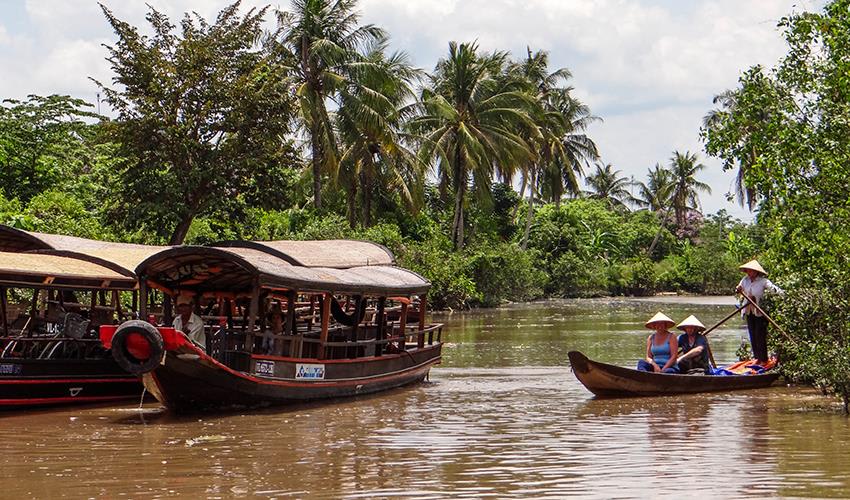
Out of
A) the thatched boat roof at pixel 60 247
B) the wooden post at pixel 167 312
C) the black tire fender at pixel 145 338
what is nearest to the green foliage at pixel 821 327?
the black tire fender at pixel 145 338

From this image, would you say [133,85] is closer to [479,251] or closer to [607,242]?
[479,251]

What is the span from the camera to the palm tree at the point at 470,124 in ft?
128

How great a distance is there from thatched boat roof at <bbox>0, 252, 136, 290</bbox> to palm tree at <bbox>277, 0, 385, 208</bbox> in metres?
16.2

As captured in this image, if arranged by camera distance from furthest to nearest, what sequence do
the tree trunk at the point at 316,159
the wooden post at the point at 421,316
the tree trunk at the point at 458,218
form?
the tree trunk at the point at 458,218 < the tree trunk at the point at 316,159 < the wooden post at the point at 421,316

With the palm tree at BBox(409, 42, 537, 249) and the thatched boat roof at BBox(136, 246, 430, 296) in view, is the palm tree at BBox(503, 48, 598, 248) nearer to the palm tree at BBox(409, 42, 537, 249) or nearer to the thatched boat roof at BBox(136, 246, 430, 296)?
the palm tree at BBox(409, 42, 537, 249)

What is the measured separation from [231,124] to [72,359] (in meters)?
12.3

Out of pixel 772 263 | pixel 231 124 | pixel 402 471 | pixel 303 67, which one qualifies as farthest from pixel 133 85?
pixel 402 471

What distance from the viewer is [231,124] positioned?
25406 millimetres

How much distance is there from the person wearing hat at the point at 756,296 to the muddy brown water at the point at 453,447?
0.66 metres

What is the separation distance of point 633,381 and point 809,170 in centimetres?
335

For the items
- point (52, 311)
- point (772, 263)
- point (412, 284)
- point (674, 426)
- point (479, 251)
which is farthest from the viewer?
point (479, 251)

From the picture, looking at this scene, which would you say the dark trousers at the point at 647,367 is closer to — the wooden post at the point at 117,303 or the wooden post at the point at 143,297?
the wooden post at the point at 143,297

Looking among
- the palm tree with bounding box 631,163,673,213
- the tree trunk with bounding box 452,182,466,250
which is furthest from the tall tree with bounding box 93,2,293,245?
the palm tree with bounding box 631,163,673,213

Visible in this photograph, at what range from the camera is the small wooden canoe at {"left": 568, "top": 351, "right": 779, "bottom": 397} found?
45.1ft
